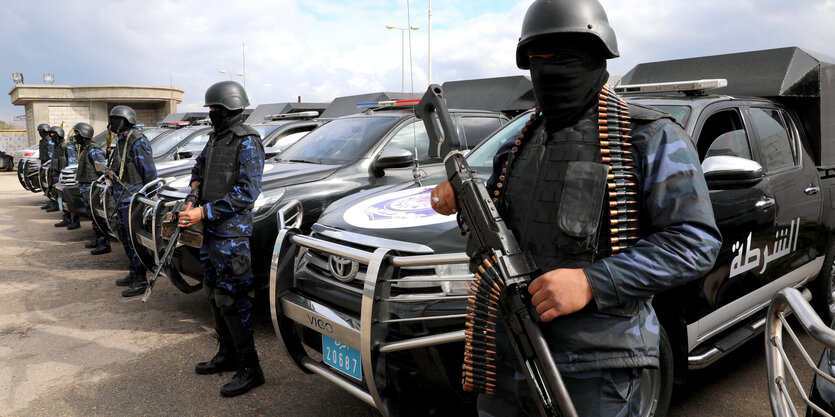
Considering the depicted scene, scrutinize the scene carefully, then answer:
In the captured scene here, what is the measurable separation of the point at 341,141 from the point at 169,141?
6.29 m

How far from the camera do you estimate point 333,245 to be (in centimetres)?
272

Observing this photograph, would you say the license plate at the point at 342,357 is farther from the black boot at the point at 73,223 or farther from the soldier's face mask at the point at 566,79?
the black boot at the point at 73,223

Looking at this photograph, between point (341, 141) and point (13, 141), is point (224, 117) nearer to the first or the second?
point (341, 141)

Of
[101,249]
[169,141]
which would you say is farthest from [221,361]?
[169,141]

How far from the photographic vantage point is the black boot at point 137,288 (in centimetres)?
559

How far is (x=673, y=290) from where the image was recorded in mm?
2701

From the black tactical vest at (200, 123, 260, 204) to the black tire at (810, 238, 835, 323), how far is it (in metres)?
4.13

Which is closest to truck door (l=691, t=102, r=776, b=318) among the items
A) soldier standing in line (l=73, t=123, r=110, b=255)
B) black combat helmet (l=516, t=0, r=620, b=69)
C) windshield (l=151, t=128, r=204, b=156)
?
black combat helmet (l=516, t=0, r=620, b=69)

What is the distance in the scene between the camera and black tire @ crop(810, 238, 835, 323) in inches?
166

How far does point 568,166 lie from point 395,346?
114 cm

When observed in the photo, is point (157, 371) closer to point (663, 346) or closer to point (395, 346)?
point (395, 346)

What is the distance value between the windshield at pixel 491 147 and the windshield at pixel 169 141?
7.49 metres

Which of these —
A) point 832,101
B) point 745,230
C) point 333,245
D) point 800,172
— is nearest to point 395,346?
point 333,245

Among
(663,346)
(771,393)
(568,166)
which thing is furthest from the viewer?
(663,346)
